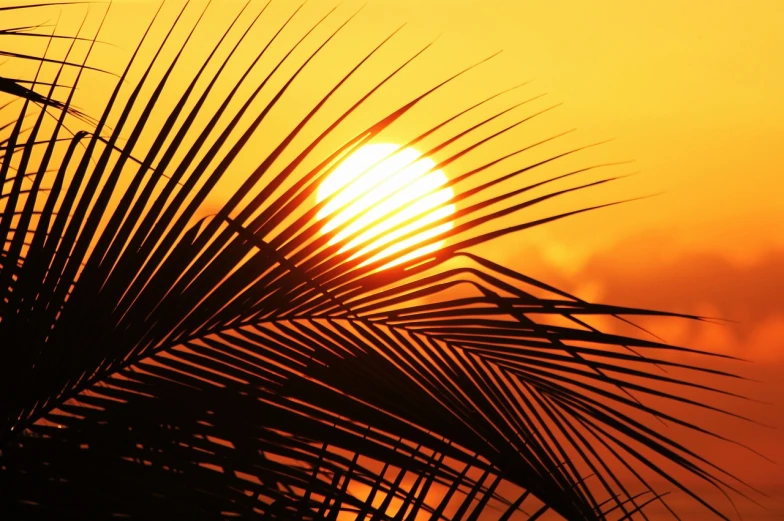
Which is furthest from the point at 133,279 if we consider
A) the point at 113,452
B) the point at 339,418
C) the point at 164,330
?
the point at 339,418

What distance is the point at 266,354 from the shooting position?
1.39 meters

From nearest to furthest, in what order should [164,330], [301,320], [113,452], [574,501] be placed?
[113,452]
[164,330]
[574,501]
[301,320]

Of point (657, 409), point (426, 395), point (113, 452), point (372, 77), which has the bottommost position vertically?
point (113, 452)

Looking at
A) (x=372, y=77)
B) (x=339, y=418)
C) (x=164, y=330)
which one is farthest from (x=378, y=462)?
(x=372, y=77)

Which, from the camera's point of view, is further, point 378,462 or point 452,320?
point 452,320

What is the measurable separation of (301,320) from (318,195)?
33cm

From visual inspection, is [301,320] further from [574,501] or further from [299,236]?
[574,501]

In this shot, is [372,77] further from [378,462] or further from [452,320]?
[378,462]

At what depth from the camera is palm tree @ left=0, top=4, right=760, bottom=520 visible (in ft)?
3.60

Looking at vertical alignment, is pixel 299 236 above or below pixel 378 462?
above

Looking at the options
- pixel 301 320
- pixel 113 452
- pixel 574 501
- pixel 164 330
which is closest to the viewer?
pixel 113 452

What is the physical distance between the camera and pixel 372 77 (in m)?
1.46

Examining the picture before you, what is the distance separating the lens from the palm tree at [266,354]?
43.3 inches

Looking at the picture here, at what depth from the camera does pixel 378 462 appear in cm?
131
